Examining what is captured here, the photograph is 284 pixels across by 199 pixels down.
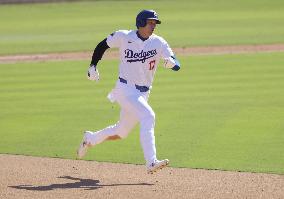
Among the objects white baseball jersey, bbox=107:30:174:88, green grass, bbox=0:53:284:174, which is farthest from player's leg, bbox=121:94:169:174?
green grass, bbox=0:53:284:174

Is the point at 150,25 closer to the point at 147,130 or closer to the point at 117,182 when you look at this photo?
the point at 147,130

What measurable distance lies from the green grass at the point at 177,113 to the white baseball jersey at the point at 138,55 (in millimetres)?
1365

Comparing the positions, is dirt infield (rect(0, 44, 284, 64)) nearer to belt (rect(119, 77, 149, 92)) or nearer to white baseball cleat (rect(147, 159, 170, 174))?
belt (rect(119, 77, 149, 92))

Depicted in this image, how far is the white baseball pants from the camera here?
9.42 m

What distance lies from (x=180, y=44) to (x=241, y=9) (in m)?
11.4

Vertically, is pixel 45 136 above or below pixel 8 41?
below

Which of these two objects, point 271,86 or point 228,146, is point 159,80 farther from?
point 228,146

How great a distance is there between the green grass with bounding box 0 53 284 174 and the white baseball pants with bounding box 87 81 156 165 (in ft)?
2.78

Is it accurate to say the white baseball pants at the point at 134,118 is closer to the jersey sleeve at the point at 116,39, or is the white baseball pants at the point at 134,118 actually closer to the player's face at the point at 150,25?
the jersey sleeve at the point at 116,39

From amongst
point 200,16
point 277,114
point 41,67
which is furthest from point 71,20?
point 277,114

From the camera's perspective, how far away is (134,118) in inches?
396

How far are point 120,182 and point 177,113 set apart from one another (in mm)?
4756

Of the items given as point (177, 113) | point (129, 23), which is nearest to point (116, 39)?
point (177, 113)

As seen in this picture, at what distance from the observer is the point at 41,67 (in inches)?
844
